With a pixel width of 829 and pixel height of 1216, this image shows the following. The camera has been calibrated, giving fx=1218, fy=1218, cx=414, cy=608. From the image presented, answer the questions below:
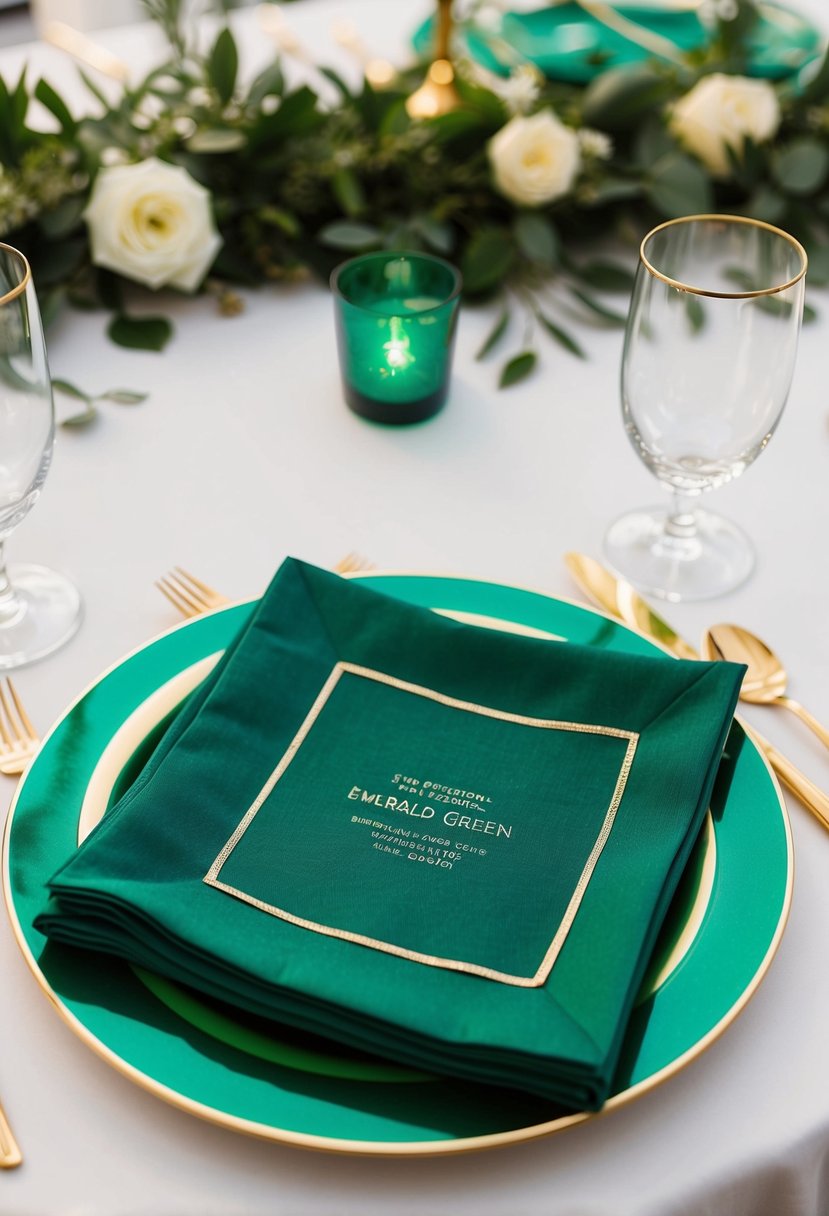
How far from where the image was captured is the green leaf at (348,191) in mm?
1173

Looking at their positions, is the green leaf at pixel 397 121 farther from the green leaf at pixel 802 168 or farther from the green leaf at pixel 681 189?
the green leaf at pixel 802 168

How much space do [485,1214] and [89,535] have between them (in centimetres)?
58

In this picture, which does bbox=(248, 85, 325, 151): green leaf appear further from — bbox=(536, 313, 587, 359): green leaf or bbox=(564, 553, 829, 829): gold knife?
bbox=(564, 553, 829, 829): gold knife

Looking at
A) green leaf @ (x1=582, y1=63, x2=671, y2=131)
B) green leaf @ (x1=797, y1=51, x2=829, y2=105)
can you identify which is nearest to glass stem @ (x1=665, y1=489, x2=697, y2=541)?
green leaf @ (x1=582, y1=63, x2=671, y2=131)

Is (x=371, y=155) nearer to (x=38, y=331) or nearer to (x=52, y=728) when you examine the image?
(x=38, y=331)

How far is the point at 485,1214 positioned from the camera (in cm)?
52

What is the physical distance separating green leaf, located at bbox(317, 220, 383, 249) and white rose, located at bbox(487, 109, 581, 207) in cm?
14

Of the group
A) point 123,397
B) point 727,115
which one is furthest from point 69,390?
point 727,115

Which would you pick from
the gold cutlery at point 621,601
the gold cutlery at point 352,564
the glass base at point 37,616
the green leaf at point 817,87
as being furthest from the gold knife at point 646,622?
the green leaf at point 817,87

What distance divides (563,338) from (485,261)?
115mm

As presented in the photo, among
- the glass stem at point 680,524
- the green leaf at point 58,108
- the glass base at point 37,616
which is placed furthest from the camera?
the green leaf at point 58,108

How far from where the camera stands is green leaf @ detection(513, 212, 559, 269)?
1175 mm

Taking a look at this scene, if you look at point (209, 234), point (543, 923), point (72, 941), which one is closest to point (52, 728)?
point (72, 941)

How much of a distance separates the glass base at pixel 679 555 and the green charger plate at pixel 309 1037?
18 centimetres
